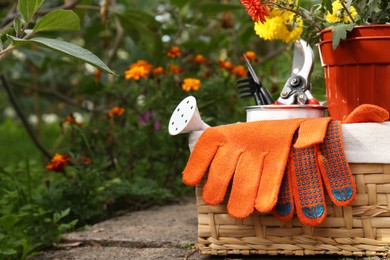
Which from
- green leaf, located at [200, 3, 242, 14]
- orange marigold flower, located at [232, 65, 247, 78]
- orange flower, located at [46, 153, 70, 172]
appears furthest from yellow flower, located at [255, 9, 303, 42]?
green leaf, located at [200, 3, 242, 14]

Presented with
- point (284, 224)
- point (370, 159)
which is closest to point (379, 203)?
point (370, 159)

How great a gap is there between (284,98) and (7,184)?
107cm

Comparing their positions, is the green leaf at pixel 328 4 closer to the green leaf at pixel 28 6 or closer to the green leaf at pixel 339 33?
the green leaf at pixel 339 33

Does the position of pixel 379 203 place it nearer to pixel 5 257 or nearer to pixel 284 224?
pixel 284 224

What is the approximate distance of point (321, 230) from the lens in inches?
58.4

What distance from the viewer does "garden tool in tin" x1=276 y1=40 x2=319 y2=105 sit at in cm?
164

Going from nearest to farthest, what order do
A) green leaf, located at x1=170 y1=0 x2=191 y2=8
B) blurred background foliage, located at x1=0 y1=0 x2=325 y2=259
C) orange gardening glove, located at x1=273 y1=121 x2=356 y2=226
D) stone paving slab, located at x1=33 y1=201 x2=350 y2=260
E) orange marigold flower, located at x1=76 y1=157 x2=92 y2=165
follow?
orange gardening glove, located at x1=273 y1=121 x2=356 y2=226, stone paving slab, located at x1=33 y1=201 x2=350 y2=260, blurred background foliage, located at x1=0 y1=0 x2=325 y2=259, orange marigold flower, located at x1=76 y1=157 x2=92 y2=165, green leaf, located at x1=170 y1=0 x2=191 y2=8

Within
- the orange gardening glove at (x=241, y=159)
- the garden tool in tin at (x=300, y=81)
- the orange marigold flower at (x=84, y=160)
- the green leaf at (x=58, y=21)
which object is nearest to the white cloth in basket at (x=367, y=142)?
the orange gardening glove at (x=241, y=159)

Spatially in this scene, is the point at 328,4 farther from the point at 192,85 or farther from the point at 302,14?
the point at 192,85

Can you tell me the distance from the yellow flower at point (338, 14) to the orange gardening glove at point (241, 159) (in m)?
0.33

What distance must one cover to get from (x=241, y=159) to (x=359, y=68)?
0.35m

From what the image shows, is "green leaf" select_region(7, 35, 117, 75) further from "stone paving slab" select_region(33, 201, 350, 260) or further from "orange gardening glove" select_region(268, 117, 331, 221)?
"stone paving slab" select_region(33, 201, 350, 260)

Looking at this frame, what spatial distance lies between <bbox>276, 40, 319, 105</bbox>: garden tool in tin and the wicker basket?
269 mm

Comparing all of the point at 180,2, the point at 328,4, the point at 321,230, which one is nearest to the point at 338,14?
the point at 328,4
